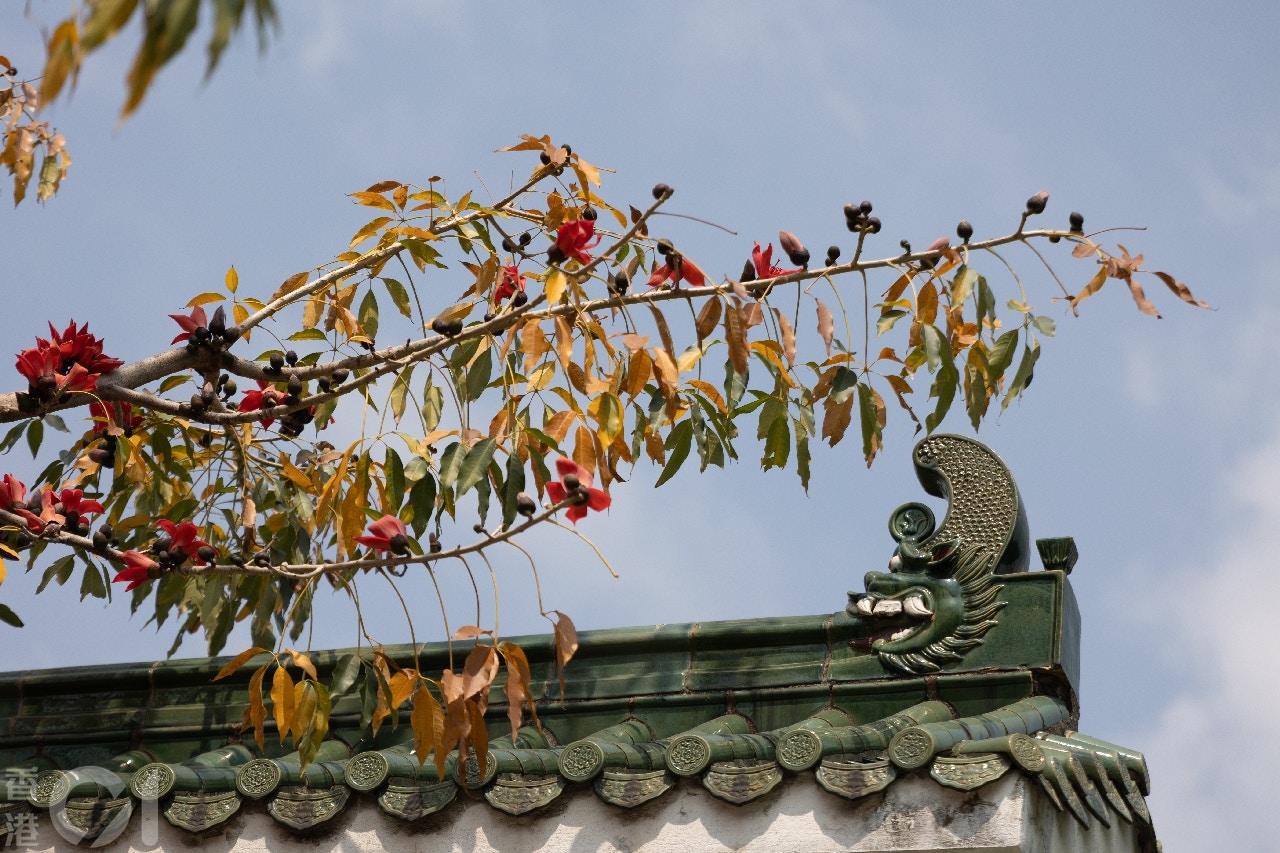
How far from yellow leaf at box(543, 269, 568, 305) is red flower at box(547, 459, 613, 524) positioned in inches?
19.5

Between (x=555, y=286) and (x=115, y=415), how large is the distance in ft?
5.60

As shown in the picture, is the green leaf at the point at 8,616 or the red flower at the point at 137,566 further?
the green leaf at the point at 8,616

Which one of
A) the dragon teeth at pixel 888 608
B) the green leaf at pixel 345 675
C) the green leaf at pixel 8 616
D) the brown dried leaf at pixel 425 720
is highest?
the dragon teeth at pixel 888 608

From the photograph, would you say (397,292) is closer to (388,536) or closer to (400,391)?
(400,391)

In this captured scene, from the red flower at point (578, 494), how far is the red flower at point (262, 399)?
1134 millimetres

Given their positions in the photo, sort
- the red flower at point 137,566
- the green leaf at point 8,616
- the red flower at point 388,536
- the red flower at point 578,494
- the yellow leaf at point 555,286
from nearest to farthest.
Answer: the red flower at point 578,494, the red flower at point 388,536, the yellow leaf at point 555,286, the red flower at point 137,566, the green leaf at point 8,616

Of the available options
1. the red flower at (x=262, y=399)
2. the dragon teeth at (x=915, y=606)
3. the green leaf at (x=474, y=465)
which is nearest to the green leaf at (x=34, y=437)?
the red flower at (x=262, y=399)

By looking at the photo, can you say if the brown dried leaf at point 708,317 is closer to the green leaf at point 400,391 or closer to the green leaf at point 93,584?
the green leaf at point 400,391

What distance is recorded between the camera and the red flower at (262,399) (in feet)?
14.0

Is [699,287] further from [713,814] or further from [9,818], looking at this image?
[9,818]

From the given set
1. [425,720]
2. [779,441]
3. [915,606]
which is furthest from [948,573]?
[425,720]

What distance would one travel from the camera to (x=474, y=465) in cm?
384

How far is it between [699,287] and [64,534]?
167cm

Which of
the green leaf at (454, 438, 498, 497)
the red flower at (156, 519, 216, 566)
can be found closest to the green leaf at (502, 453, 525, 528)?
the green leaf at (454, 438, 498, 497)
